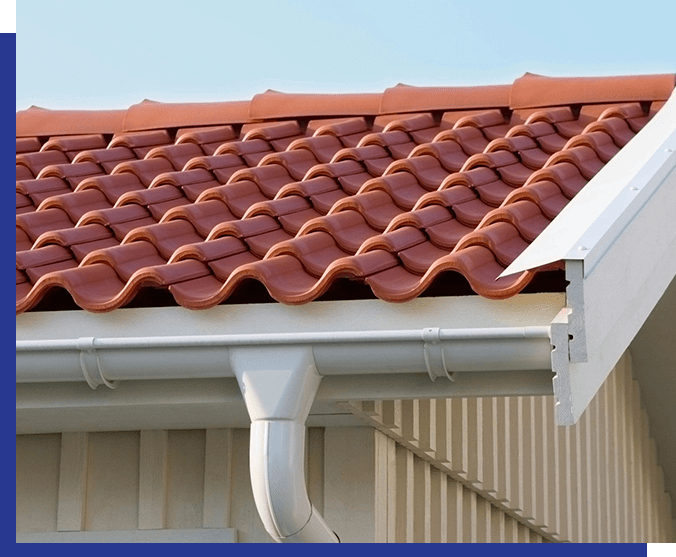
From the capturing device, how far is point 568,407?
2.78 meters

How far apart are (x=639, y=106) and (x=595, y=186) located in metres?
1.63

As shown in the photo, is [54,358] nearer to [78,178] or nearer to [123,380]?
[123,380]

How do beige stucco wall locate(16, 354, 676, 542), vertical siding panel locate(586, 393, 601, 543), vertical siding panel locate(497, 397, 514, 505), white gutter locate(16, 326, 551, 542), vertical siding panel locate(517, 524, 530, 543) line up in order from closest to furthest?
white gutter locate(16, 326, 551, 542), beige stucco wall locate(16, 354, 676, 542), vertical siding panel locate(497, 397, 514, 505), vertical siding panel locate(517, 524, 530, 543), vertical siding panel locate(586, 393, 601, 543)

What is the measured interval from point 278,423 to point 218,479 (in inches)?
38.0

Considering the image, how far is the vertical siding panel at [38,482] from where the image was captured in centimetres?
420

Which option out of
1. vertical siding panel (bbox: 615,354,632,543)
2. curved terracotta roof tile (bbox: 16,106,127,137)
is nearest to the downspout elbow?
curved terracotta roof tile (bbox: 16,106,127,137)

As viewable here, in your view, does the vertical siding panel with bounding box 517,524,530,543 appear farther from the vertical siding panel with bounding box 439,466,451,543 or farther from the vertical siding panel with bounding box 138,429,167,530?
the vertical siding panel with bounding box 138,429,167,530

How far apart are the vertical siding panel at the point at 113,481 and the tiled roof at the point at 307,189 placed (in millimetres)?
797

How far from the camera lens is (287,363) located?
3178 millimetres

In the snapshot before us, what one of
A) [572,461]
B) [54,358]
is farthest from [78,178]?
[572,461]

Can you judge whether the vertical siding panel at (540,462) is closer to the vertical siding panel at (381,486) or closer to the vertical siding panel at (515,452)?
the vertical siding panel at (515,452)

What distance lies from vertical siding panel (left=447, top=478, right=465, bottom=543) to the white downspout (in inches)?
56.6

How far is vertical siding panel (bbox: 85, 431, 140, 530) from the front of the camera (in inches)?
163

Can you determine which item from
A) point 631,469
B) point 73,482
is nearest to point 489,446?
point 73,482
